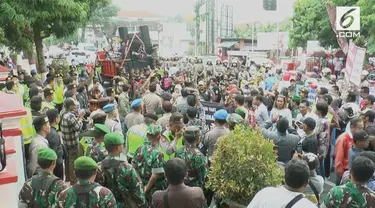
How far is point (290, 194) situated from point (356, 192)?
33.7 inches

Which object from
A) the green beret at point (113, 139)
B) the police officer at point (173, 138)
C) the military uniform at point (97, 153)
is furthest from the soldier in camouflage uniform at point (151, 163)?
the green beret at point (113, 139)

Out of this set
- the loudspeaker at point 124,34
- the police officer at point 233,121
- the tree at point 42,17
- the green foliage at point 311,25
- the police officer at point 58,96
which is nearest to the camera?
the police officer at point 233,121

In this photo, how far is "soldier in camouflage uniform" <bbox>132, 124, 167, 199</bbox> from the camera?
18.7 ft

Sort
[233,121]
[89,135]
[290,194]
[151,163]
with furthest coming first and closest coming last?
[233,121] → [89,135] → [151,163] → [290,194]

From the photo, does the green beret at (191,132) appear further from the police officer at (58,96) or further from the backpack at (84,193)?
the police officer at (58,96)

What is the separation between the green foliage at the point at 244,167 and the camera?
479cm

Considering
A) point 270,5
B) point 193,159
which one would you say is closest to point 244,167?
point 193,159

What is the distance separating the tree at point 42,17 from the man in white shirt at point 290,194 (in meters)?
13.4

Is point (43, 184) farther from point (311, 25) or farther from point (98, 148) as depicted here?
point (311, 25)

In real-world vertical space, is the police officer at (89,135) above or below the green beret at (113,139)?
below

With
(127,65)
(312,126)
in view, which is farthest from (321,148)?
(127,65)

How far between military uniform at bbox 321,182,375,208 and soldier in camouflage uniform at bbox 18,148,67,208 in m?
2.45

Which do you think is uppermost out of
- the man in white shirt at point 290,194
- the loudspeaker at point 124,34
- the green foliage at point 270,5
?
the green foliage at point 270,5

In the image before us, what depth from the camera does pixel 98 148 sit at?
5.96 metres
